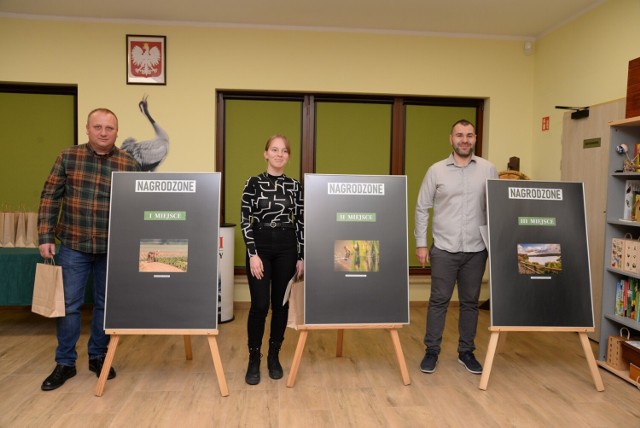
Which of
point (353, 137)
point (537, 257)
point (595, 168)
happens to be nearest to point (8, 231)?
point (353, 137)

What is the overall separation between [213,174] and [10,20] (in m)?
3.20

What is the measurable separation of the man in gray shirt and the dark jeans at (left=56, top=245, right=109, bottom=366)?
2025 millimetres

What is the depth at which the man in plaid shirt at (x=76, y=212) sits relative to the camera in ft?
9.21

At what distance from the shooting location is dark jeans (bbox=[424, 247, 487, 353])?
10.3 ft

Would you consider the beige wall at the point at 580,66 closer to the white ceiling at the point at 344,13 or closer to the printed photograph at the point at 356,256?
the white ceiling at the point at 344,13

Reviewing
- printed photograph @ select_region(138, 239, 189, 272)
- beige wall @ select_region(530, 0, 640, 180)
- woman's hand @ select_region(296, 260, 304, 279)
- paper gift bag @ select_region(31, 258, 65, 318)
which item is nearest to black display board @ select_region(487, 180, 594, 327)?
woman's hand @ select_region(296, 260, 304, 279)

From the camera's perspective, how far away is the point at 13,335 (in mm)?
3814

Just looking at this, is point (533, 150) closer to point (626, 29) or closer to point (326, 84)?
point (626, 29)

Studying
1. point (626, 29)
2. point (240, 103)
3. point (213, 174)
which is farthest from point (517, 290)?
point (240, 103)

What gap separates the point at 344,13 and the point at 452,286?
259 centimetres

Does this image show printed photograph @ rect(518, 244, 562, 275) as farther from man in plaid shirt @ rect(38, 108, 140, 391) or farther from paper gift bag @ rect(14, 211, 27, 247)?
paper gift bag @ rect(14, 211, 27, 247)

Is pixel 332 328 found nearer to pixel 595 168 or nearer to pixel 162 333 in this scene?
pixel 162 333

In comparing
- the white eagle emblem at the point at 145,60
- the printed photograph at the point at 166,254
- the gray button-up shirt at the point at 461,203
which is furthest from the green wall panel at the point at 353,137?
the printed photograph at the point at 166,254

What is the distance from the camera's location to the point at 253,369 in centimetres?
290
